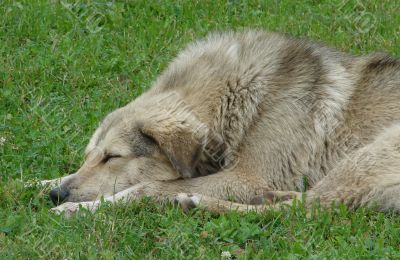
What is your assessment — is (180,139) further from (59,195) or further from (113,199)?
(59,195)

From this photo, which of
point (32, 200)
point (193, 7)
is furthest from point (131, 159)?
point (193, 7)

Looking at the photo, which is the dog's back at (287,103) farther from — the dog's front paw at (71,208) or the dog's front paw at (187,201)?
the dog's front paw at (71,208)

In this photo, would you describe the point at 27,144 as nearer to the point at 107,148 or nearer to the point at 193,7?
the point at 107,148

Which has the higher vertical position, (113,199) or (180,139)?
(180,139)

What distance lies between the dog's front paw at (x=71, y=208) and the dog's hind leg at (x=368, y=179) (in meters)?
1.51

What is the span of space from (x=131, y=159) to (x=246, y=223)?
3.89 ft

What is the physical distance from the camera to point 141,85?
8562 millimetres

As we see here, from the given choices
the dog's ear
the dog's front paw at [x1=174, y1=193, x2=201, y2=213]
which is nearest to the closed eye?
the dog's ear

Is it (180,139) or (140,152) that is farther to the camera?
(140,152)

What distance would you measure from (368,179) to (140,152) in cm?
168

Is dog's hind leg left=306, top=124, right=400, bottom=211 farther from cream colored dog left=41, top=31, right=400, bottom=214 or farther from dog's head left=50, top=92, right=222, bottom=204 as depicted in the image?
dog's head left=50, top=92, right=222, bottom=204

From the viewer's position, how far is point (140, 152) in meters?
6.55

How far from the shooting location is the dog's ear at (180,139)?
633cm

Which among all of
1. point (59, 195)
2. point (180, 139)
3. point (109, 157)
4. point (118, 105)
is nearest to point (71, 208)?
point (59, 195)
